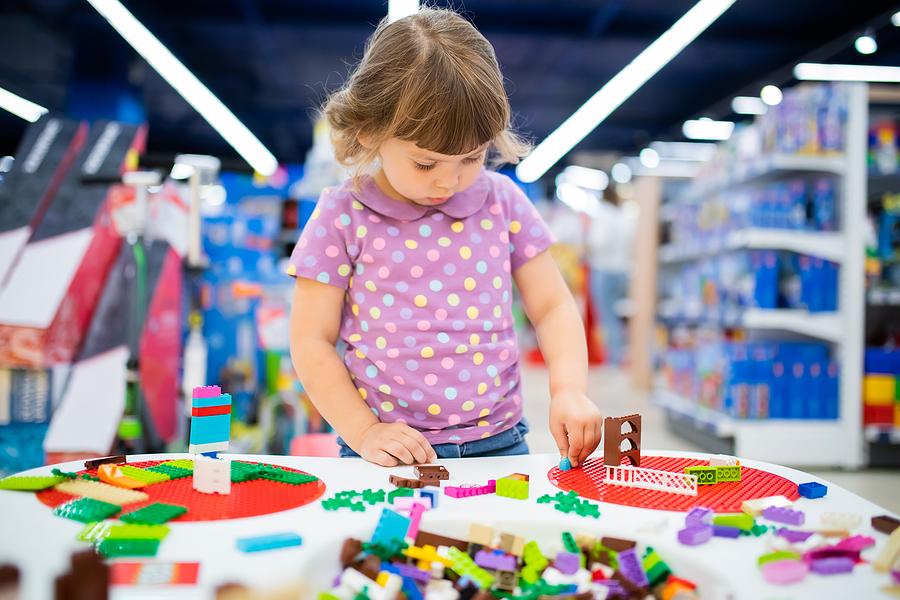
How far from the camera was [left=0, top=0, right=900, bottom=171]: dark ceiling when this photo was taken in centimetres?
688

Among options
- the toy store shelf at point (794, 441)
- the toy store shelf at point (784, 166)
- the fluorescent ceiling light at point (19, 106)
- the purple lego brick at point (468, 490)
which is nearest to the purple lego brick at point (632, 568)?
the purple lego brick at point (468, 490)

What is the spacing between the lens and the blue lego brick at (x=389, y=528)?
32.3 inches

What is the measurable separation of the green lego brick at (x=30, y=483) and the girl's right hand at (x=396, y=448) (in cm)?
39

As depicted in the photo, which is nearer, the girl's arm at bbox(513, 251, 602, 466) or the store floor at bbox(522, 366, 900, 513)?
the girl's arm at bbox(513, 251, 602, 466)

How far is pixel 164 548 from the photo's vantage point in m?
0.75

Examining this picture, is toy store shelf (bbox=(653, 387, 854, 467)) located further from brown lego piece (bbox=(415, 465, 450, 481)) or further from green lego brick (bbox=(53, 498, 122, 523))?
green lego brick (bbox=(53, 498, 122, 523))

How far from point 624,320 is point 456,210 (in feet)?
34.4

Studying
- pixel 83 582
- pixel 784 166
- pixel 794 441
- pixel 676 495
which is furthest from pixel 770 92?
pixel 83 582

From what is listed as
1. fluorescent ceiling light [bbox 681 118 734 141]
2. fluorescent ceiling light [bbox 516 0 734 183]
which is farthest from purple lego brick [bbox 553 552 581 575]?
fluorescent ceiling light [bbox 681 118 734 141]

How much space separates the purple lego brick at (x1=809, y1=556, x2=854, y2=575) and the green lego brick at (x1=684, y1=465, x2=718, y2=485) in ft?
1.02

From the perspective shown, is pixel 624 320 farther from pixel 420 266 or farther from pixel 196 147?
pixel 420 266

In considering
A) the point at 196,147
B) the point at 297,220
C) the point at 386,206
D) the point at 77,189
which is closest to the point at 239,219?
the point at 297,220

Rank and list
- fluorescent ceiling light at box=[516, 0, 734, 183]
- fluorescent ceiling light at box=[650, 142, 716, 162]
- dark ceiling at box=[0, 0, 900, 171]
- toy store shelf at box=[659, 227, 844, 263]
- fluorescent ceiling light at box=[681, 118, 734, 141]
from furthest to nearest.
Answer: fluorescent ceiling light at box=[650, 142, 716, 162] → fluorescent ceiling light at box=[681, 118, 734, 141] → dark ceiling at box=[0, 0, 900, 171] → fluorescent ceiling light at box=[516, 0, 734, 183] → toy store shelf at box=[659, 227, 844, 263]

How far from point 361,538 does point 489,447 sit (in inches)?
20.0
